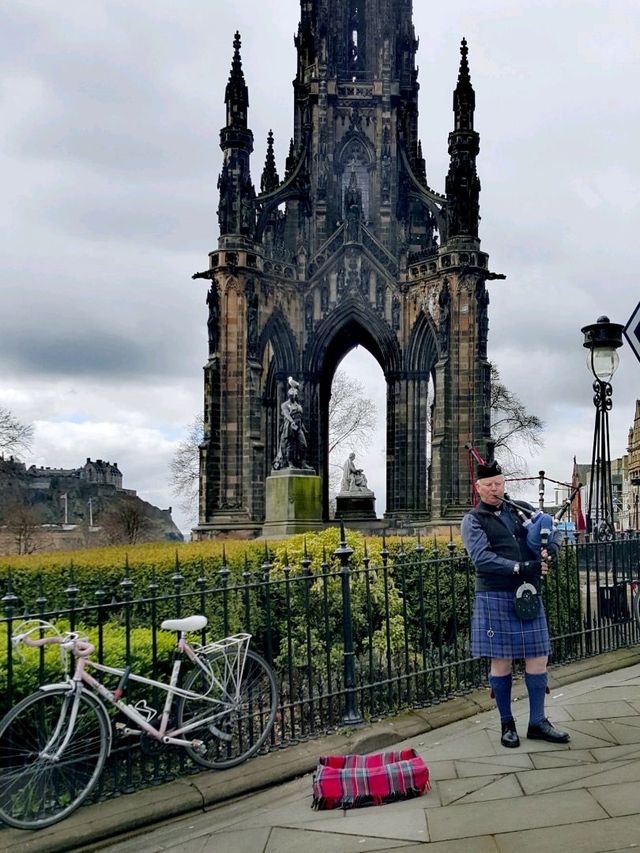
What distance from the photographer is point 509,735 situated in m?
5.20

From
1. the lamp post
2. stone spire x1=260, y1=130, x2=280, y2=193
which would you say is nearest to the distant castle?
stone spire x1=260, y1=130, x2=280, y2=193

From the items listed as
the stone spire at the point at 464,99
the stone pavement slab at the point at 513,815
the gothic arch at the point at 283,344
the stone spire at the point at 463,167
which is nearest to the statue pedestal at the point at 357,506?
the gothic arch at the point at 283,344

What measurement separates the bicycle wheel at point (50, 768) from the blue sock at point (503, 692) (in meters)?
2.39

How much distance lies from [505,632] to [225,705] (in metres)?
1.78

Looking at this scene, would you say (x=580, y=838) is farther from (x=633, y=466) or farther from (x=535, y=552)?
(x=633, y=466)

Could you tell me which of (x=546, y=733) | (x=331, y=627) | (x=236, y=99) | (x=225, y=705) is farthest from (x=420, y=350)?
(x=225, y=705)

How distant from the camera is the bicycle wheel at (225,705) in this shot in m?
4.93

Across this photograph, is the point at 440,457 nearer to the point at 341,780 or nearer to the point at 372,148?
the point at 372,148

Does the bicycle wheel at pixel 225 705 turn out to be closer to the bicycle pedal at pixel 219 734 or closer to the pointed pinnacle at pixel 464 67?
the bicycle pedal at pixel 219 734

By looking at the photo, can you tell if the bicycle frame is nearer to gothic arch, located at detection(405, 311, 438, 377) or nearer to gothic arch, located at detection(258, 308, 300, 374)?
gothic arch, located at detection(258, 308, 300, 374)

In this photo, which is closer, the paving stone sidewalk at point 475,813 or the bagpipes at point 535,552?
the paving stone sidewalk at point 475,813

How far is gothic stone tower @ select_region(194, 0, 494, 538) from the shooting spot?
2586cm

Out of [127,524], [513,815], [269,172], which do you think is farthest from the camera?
[127,524]

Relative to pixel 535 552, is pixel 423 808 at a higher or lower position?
lower
